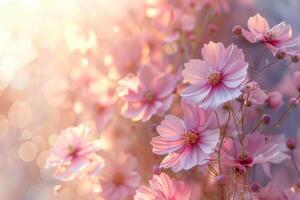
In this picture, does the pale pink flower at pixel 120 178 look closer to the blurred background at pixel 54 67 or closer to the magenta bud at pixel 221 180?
the blurred background at pixel 54 67

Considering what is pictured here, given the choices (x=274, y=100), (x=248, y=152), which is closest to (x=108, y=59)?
(x=274, y=100)

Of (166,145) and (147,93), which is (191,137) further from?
(147,93)

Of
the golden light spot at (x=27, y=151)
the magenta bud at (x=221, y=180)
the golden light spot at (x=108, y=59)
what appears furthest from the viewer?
the golden light spot at (x=27, y=151)

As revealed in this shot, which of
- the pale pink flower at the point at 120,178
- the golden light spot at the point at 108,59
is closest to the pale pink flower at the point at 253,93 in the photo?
the pale pink flower at the point at 120,178

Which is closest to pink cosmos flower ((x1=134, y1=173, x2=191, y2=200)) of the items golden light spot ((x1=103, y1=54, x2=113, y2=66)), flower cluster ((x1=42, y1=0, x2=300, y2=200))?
flower cluster ((x1=42, y1=0, x2=300, y2=200))

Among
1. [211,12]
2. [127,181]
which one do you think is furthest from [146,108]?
[211,12]

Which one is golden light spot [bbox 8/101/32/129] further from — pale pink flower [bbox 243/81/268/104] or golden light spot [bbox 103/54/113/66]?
pale pink flower [bbox 243/81/268/104]
